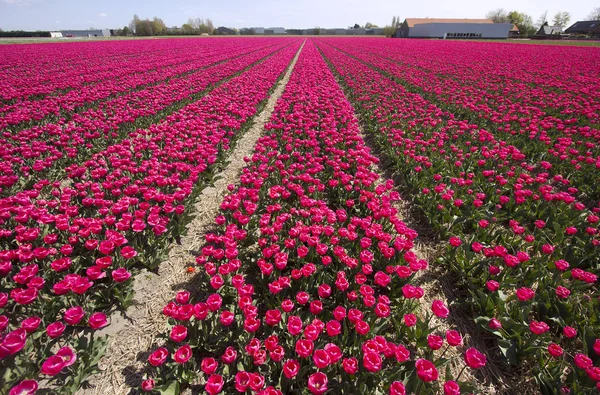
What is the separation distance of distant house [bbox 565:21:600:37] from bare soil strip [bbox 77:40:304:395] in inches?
4599

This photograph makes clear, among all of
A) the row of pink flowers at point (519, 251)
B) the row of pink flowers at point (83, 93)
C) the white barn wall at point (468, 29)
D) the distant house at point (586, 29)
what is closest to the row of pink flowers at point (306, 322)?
the row of pink flowers at point (519, 251)

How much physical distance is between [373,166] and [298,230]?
15.5ft

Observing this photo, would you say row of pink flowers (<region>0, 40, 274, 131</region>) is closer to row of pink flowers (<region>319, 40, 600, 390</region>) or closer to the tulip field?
the tulip field

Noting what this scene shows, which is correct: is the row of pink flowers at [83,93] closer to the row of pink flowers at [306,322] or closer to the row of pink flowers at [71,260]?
the row of pink flowers at [71,260]

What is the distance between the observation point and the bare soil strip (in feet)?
9.75

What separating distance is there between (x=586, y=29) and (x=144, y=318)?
13124 centimetres

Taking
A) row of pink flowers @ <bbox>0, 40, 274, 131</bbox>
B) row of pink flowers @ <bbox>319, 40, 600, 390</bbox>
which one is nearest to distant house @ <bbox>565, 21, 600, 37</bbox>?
row of pink flowers @ <bbox>0, 40, 274, 131</bbox>

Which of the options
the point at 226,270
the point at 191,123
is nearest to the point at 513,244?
the point at 226,270

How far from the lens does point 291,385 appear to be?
8.82 feet

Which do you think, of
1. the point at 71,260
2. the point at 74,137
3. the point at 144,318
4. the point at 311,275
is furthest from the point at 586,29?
the point at 71,260

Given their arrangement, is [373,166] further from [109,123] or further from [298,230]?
[109,123]

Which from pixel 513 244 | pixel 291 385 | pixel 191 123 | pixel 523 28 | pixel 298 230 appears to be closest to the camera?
pixel 291 385

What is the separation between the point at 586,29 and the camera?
8531 centimetres

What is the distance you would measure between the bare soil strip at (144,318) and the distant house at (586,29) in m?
117
